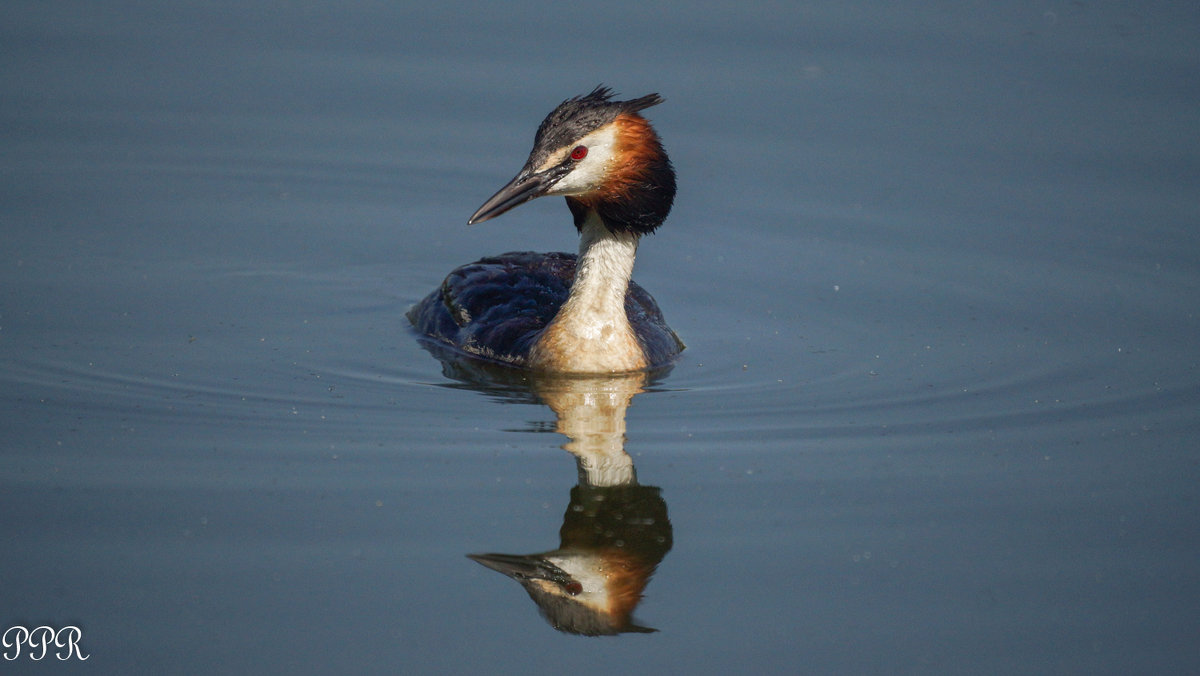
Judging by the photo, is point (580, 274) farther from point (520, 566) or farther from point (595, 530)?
point (520, 566)

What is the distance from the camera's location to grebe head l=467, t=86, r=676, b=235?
9.48 m

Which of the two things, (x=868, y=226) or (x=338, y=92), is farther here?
(x=338, y=92)

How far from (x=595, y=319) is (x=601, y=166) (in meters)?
1.02

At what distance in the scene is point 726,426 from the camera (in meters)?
9.04

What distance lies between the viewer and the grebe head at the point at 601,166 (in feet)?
31.1

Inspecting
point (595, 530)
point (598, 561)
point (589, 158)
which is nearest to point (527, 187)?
point (589, 158)

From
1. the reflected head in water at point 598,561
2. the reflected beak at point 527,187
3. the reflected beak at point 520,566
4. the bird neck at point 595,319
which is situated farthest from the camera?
the bird neck at point 595,319

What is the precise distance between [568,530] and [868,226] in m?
5.42

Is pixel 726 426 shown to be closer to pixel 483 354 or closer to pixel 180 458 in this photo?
pixel 483 354

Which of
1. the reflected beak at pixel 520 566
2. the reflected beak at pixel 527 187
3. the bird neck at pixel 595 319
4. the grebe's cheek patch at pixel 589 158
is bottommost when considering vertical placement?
the reflected beak at pixel 520 566

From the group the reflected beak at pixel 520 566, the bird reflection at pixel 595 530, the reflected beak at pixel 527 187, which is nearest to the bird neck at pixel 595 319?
the bird reflection at pixel 595 530

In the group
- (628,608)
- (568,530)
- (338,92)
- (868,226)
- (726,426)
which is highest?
(338,92)

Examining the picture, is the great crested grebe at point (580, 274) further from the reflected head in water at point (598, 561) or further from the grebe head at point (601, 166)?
the reflected head in water at point (598, 561)

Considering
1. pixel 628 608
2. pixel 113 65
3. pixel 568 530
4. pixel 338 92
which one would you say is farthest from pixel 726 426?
pixel 113 65
